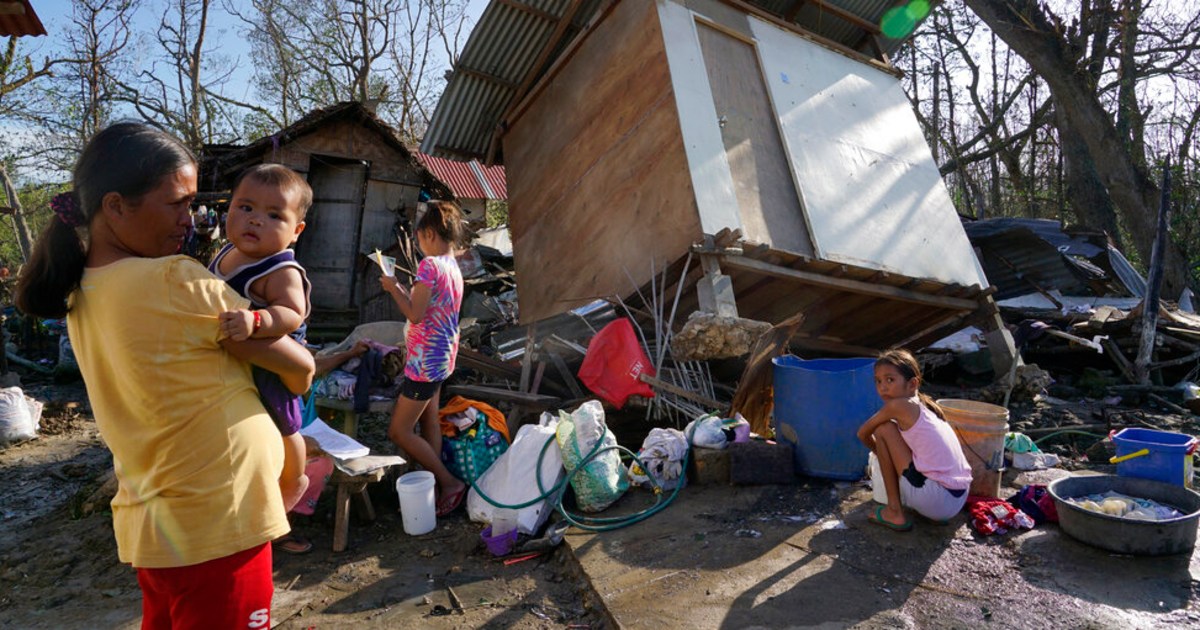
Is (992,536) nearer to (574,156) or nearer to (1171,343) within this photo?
(574,156)

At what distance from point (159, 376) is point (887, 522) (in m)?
3.64

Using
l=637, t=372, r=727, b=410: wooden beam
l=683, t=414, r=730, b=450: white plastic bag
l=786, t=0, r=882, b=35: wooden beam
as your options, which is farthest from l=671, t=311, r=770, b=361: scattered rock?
l=786, t=0, r=882, b=35: wooden beam

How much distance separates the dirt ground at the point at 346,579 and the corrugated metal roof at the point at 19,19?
184 inches

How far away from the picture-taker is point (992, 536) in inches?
149

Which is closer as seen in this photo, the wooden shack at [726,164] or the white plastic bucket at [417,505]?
the white plastic bucket at [417,505]

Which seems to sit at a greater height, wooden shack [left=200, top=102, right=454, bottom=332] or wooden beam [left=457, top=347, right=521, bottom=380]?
wooden shack [left=200, top=102, right=454, bottom=332]

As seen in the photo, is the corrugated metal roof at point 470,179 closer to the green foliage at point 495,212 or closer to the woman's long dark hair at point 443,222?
the green foliage at point 495,212

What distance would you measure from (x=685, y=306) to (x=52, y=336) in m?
11.5

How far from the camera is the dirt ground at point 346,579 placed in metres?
3.37

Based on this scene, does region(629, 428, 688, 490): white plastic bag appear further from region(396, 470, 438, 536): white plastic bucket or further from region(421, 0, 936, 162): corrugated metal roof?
region(421, 0, 936, 162): corrugated metal roof

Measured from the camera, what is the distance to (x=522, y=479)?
4.50m

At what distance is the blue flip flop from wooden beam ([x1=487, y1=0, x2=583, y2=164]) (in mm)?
6677

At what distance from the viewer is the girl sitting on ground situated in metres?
3.73

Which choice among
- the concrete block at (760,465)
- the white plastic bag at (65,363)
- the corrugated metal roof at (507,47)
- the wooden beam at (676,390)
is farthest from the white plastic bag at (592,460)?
the white plastic bag at (65,363)
